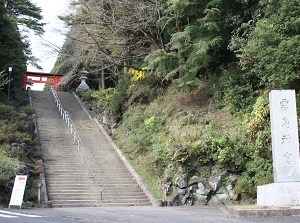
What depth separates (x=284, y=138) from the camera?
1058 centimetres

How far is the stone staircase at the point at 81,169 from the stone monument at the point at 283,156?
5964 millimetres

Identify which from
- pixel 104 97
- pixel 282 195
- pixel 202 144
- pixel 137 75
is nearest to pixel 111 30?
pixel 137 75

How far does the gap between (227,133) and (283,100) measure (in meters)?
5.62

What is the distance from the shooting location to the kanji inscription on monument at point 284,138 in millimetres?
10359

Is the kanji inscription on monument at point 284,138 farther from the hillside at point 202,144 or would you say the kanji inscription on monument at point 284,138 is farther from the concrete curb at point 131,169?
the concrete curb at point 131,169

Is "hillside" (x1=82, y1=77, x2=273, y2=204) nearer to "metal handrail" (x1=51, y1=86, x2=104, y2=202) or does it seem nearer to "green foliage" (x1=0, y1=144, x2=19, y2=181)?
"metal handrail" (x1=51, y1=86, x2=104, y2=202)

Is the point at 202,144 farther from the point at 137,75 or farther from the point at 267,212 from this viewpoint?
the point at 137,75

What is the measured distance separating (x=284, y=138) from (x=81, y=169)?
10.1 m

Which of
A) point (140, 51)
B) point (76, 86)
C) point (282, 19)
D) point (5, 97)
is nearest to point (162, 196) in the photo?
point (282, 19)

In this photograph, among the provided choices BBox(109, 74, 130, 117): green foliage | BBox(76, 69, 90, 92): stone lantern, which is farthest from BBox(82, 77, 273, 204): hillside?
BBox(76, 69, 90, 92): stone lantern

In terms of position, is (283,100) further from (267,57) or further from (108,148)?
(108,148)

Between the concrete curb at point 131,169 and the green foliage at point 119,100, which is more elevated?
the green foliage at point 119,100

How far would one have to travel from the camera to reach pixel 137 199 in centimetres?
1491

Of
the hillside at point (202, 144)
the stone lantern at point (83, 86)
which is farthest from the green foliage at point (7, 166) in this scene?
the stone lantern at point (83, 86)
